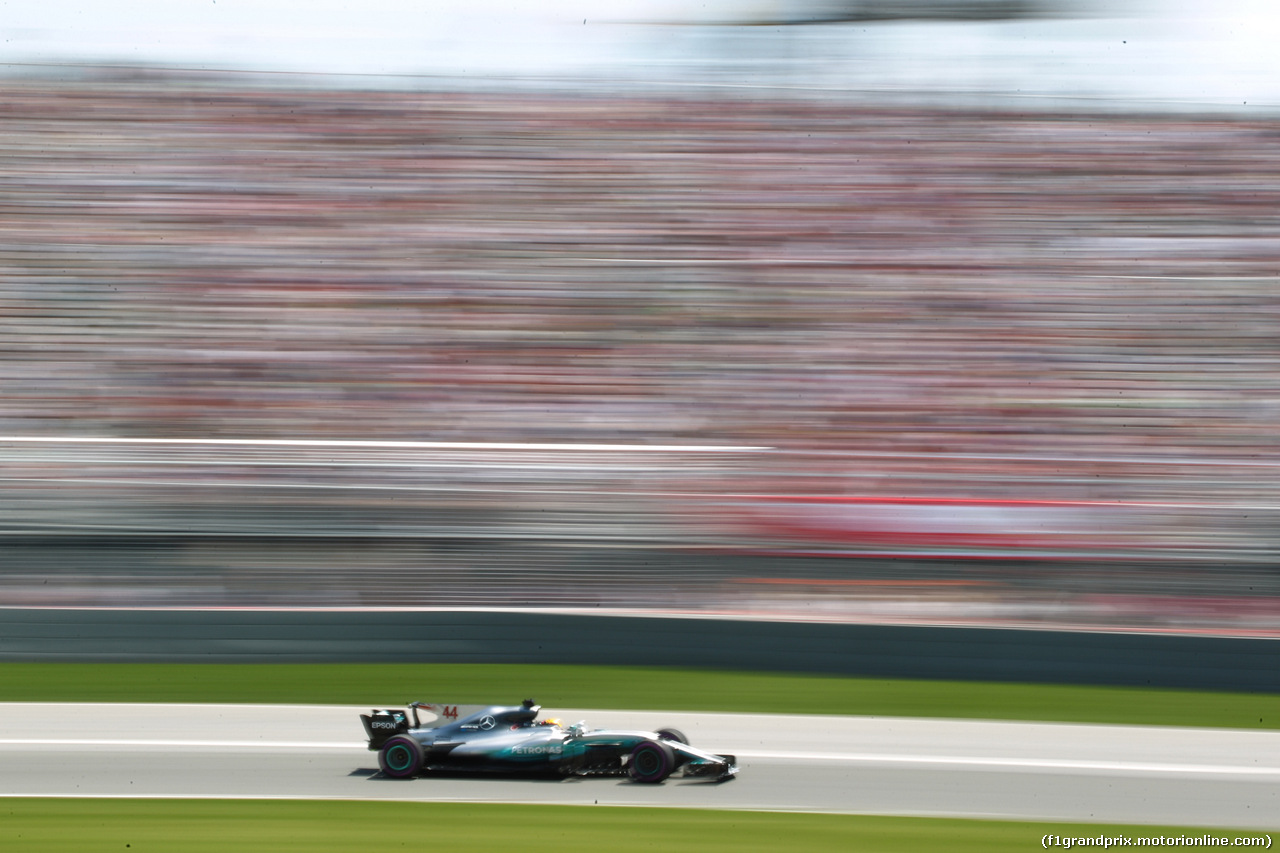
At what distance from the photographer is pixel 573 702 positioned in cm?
663

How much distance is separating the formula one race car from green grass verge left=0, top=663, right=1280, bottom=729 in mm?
1449

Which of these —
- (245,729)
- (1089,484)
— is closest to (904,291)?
(1089,484)

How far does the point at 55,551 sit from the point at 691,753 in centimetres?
482

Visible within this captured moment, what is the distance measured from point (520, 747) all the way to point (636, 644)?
2.04m

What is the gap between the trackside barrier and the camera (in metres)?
6.68

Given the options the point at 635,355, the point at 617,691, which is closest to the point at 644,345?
the point at 635,355

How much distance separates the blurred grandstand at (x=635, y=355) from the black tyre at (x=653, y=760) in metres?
2.53

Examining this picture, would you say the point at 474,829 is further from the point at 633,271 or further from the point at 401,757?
the point at 633,271

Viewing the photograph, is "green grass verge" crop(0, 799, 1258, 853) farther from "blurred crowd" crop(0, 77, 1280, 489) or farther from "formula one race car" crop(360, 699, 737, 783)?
"blurred crowd" crop(0, 77, 1280, 489)

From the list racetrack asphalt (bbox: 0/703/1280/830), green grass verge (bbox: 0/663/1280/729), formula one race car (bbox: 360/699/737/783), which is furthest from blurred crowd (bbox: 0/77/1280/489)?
formula one race car (bbox: 360/699/737/783)

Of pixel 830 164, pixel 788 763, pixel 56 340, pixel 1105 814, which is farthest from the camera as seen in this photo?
pixel 830 164

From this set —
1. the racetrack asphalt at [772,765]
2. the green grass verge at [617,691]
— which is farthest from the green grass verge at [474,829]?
the green grass verge at [617,691]

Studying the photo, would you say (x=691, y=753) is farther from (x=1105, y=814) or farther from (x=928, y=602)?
(x=928, y=602)

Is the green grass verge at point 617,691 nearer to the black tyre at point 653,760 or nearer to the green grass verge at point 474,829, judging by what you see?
the black tyre at point 653,760
